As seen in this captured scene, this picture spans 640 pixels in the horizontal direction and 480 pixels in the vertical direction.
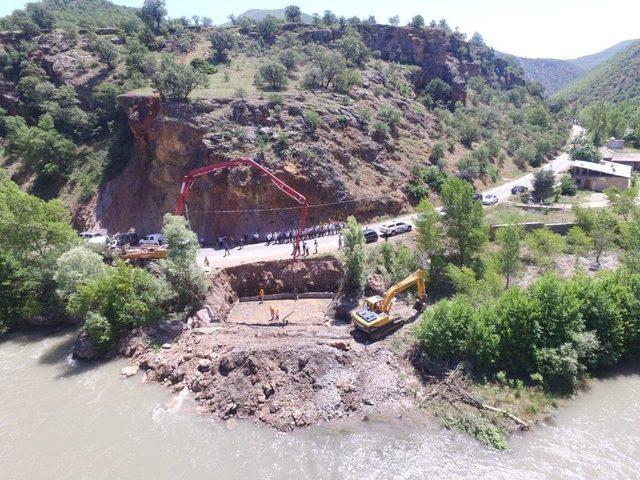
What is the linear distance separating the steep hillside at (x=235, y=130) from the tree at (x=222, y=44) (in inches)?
28.9

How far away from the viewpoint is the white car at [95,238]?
Result: 42.5m

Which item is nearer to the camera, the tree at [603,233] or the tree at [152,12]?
the tree at [603,233]

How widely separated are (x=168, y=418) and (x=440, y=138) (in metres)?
57.0

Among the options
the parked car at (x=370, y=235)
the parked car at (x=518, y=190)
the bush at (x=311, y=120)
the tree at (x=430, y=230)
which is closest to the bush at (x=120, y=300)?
the parked car at (x=370, y=235)

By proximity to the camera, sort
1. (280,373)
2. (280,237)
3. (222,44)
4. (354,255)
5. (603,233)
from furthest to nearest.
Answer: (222,44) → (280,237) → (603,233) → (354,255) → (280,373)

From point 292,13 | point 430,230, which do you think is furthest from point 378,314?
point 292,13

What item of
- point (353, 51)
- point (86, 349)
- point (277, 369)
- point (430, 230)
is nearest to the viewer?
point (277, 369)

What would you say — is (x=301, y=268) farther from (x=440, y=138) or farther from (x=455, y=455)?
(x=440, y=138)

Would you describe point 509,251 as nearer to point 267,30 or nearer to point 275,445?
point 275,445

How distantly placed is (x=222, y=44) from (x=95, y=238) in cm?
5095

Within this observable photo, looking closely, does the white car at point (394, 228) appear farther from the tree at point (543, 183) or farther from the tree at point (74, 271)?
the tree at point (74, 271)

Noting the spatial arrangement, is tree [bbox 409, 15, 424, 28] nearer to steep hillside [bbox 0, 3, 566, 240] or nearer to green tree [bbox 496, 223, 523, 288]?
steep hillside [bbox 0, 3, 566, 240]

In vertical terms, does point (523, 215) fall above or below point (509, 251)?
above

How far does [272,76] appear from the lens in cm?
6003
